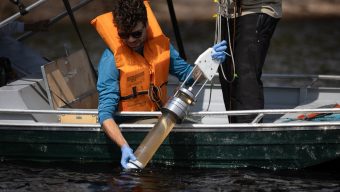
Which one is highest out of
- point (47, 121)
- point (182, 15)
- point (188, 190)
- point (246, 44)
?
point (182, 15)

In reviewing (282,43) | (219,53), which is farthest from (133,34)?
(282,43)

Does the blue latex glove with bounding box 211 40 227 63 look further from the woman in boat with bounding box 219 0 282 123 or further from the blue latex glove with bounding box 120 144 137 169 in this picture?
the blue latex glove with bounding box 120 144 137 169

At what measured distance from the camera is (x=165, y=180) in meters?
8.56

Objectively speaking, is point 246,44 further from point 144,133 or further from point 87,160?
point 87,160

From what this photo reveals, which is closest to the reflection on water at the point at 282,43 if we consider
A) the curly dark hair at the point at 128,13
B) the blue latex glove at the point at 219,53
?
the blue latex glove at the point at 219,53

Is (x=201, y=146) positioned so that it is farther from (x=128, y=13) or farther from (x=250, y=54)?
(x=128, y=13)

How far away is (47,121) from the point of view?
9.16 meters

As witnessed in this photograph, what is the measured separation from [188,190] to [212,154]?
0.50m

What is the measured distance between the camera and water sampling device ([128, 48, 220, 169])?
26.9ft

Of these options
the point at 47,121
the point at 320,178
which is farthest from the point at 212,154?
the point at 47,121

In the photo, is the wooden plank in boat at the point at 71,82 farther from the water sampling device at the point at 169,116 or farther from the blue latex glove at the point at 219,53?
the blue latex glove at the point at 219,53

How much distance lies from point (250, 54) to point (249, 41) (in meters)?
0.11

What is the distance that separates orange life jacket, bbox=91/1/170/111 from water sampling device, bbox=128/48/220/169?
0.42 meters

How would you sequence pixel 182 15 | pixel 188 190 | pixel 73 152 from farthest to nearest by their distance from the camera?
pixel 182 15, pixel 73 152, pixel 188 190
